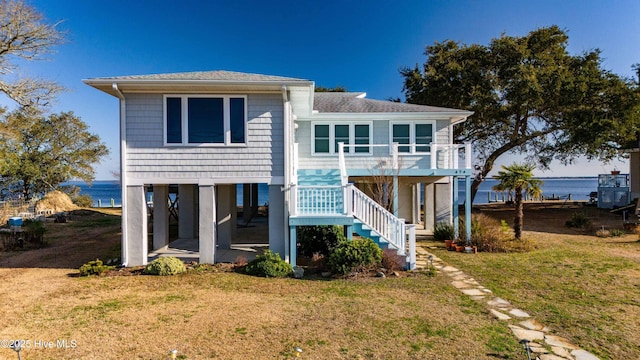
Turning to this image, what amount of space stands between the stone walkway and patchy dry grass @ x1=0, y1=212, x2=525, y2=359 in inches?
10.4

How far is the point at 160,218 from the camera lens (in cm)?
1147

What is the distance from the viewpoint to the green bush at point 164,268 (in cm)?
868

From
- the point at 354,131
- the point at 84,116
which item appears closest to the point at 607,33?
the point at 354,131

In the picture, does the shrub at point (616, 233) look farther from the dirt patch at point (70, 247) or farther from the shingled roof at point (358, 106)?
the dirt patch at point (70, 247)

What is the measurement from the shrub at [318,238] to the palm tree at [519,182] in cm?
684

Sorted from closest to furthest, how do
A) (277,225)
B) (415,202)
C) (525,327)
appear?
(525,327)
(277,225)
(415,202)

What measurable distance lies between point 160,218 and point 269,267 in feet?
17.0

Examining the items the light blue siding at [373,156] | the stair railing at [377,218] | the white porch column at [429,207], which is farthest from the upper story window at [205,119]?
the white porch column at [429,207]

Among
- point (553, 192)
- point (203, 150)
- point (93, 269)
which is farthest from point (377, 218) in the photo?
point (553, 192)

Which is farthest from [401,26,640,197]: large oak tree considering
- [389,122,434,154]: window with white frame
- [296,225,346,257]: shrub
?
[296,225,346,257]: shrub

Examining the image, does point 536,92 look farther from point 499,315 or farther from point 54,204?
point 54,204

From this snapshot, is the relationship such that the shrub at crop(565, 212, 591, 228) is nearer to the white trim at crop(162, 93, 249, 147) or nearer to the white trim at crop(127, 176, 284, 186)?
the white trim at crop(127, 176, 284, 186)

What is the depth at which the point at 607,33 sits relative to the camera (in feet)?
57.7

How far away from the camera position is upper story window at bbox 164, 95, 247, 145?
9.40m
